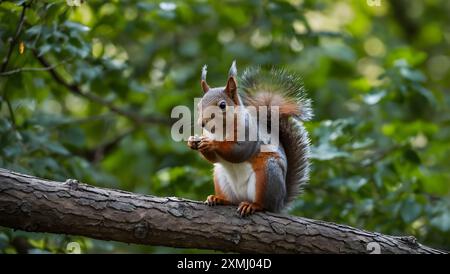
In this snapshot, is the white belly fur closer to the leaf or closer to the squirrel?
the squirrel

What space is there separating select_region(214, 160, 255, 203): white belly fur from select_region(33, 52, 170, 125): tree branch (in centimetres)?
135

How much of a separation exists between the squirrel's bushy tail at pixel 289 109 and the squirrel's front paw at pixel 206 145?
52 cm

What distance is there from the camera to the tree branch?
4038 millimetres

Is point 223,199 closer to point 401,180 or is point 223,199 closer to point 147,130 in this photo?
point 401,180

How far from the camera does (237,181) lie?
125 inches

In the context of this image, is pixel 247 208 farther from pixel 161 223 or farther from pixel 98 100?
pixel 98 100

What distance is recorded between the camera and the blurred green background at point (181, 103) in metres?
3.55

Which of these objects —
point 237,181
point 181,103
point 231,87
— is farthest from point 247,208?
point 181,103

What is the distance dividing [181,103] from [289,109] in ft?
6.82

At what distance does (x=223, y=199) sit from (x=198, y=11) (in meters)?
2.52

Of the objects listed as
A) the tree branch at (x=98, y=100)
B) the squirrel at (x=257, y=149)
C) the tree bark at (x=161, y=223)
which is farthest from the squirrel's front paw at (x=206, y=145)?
the tree branch at (x=98, y=100)

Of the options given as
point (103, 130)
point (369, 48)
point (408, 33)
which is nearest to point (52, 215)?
point (103, 130)

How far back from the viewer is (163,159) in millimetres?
5609
